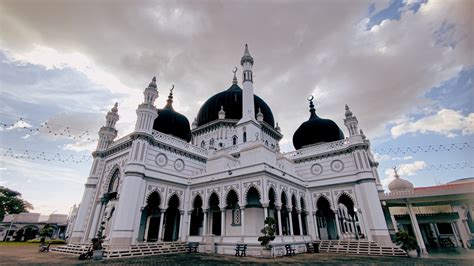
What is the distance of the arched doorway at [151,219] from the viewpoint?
19.5 m

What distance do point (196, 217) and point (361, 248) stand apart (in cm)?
1400

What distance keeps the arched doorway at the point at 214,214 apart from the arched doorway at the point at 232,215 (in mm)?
1168

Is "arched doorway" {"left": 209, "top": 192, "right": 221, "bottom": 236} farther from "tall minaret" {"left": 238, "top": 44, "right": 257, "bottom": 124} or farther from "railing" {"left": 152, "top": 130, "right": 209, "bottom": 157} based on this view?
"tall minaret" {"left": 238, "top": 44, "right": 257, "bottom": 124}

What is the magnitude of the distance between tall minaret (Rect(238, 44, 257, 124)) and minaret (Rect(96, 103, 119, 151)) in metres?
14.7

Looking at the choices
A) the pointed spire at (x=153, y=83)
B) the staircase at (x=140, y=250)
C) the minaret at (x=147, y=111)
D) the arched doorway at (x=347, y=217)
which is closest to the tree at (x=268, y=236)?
the staircase at (x=140, y=250)

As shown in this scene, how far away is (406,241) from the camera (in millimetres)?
14500

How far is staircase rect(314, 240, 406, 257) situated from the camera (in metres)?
15.7

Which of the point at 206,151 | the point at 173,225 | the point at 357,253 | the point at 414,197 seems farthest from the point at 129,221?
the point at 414,197

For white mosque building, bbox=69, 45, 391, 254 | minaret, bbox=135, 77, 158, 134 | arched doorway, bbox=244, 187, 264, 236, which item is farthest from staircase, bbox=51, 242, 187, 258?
minaret, bbox=135, 77, 158, 134

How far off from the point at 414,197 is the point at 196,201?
1816 cm

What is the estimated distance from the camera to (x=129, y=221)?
1653 centimetres

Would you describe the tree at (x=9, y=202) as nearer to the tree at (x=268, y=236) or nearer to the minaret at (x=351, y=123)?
the tree at (x=268, y=236)

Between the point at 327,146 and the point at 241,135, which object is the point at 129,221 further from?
the point at 327,146

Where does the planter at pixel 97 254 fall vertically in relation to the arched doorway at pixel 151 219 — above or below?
below
